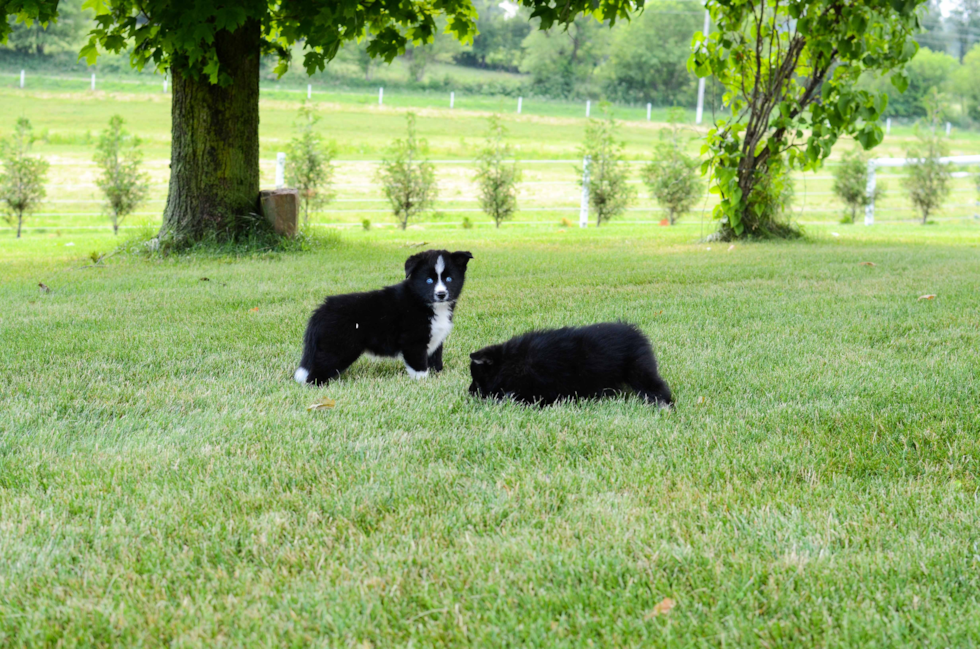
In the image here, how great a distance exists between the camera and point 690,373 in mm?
4160

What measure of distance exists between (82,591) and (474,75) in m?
63.8

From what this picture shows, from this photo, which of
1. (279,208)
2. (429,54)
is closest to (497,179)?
(279,208)

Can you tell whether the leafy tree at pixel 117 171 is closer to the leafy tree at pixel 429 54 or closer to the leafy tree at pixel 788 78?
the leafy tree at pixel 788 78

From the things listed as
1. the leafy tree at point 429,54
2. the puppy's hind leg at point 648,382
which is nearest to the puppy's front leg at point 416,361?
the puppy's hind leg at point 648,382

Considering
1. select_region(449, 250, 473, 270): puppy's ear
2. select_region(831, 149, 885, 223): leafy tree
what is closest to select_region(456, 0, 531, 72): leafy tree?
select_region(831, 149, 885, 223): leafy tree

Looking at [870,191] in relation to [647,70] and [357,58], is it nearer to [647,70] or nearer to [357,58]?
[647,70]

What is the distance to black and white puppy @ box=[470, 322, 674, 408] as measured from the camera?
12.3 feet

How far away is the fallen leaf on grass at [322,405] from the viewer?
11.9ft

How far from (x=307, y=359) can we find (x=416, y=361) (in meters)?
0.57

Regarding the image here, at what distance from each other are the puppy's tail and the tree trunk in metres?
5.85

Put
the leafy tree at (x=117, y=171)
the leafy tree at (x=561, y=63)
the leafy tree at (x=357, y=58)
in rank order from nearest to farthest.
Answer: the leafy tree at (x=117, y=171)
the leafy tree at (x=357, y=58)
the leafy tree at (x=561, y=63)

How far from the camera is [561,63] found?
59.2 meters

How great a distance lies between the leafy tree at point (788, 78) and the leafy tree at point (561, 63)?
159 feet

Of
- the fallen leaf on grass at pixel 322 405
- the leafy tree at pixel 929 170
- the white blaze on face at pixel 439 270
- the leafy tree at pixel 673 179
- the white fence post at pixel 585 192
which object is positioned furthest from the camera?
the leafy tree at pixel 929 170
